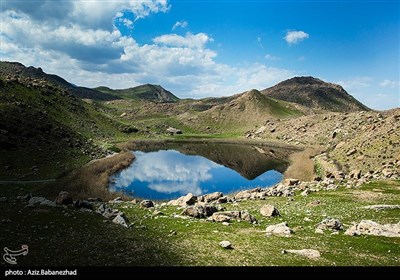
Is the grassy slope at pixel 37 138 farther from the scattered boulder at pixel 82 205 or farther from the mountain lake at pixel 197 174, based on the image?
the scattered boulder at pixel 82 205

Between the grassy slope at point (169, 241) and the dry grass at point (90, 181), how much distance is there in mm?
19718

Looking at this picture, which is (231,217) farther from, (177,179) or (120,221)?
(177,179)

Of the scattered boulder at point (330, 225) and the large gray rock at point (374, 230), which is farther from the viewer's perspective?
the scattered boulder at point (330, 225)

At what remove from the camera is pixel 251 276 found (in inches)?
781

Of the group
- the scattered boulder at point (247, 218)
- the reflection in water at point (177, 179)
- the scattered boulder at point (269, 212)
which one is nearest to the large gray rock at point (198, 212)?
the scattered boulder at point (247, 218)

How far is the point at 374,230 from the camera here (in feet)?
104

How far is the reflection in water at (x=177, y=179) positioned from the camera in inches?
2881

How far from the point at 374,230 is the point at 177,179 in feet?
203

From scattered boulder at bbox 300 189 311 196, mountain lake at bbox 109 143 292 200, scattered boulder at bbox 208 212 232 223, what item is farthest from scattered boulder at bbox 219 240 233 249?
mountain lake at bbox 109 143 292 200

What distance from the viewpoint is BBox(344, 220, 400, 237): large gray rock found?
31203mm

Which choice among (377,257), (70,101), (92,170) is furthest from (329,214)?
(70,101)

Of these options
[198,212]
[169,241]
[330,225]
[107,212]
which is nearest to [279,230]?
[330,225]

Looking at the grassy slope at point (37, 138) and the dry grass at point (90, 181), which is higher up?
the grassy slope at point (37, 138)

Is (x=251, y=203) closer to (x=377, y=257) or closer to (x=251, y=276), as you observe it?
(x=377, y=257)
